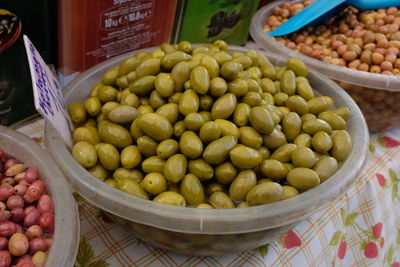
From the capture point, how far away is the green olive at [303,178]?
691mm

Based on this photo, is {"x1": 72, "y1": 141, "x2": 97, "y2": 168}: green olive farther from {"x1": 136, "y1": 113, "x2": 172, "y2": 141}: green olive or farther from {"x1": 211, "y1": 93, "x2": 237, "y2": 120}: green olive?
{"x1": 211, "y1": 93, "x2": 237, "y2": 120}: green olive

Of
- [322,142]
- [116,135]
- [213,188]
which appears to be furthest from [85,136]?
[322,142]

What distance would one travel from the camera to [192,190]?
68 cm

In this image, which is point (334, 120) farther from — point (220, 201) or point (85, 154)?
point (85, 154)

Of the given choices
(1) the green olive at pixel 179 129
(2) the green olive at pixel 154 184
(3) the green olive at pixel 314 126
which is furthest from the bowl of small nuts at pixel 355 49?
(2) the green olive at pixel 154 184

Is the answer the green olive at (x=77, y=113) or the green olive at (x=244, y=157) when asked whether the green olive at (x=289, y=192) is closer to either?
the green olive at (x=244, y=157)

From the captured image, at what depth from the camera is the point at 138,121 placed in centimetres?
74

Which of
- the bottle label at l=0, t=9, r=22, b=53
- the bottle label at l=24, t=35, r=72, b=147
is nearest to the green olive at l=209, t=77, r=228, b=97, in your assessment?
the bottle label at l=24, t=35, r=72, b=147

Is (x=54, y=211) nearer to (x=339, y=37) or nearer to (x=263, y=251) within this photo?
(x=263, y=251)

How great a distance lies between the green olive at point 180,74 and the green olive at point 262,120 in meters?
0.16

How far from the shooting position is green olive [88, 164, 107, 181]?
0.73 m

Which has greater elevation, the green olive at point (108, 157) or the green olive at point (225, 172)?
the green olive at point (225, 172)

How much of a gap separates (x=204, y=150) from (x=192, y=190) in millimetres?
91

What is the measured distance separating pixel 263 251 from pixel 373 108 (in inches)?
24.4
